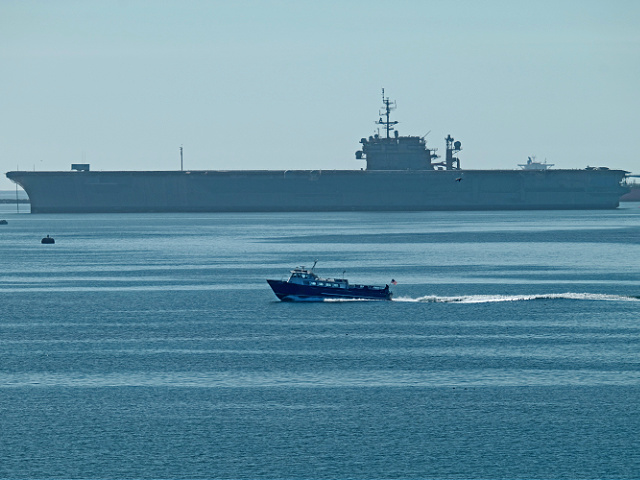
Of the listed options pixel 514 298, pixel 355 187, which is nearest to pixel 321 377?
pixel 514 298

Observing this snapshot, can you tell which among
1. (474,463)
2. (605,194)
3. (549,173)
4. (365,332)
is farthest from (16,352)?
(605,194)

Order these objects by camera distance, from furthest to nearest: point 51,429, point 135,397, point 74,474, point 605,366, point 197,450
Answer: point 605,366 < point 135,397 < point 51,429 < point 197,450 < point 74,474

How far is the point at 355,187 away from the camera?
12200 cm

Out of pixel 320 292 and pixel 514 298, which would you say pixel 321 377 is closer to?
pixel 320 292

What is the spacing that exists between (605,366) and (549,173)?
98.8 m

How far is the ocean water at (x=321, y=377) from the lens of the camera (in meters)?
19.1

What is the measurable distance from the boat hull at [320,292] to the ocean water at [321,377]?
54cm

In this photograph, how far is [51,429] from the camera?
20.9m

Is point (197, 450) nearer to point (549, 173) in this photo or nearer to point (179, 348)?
point (179, 348)

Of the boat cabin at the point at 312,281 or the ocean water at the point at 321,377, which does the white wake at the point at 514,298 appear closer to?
the ocean water at the point at 321,377

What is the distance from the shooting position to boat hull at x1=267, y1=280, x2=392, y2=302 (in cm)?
4119

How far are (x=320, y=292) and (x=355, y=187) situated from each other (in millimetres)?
80720

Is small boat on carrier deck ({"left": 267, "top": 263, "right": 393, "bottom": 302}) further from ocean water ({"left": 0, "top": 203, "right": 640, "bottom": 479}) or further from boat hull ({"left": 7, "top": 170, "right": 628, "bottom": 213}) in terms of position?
boat hull ({"left": 7, "top": 170, "right": 628, "bottom": 213})

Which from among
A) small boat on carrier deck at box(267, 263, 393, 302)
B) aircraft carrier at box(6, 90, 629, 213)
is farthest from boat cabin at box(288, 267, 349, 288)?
aircraft carrier at box(6, 90, 629, 213)
